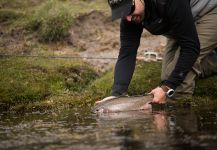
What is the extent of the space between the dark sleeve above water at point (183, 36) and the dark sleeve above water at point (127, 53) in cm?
66

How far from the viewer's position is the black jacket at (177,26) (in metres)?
6.79

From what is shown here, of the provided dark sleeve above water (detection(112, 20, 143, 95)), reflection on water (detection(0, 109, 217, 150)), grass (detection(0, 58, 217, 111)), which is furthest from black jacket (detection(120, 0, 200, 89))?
grass (detection(0, 58, 217, 111))

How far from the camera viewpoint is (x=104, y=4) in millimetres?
13609

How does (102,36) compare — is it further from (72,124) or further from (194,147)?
(194,147)

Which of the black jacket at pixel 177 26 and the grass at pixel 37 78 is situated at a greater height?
the black jacket at pixel 177 26

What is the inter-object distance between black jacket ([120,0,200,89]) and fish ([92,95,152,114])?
1.23 feet


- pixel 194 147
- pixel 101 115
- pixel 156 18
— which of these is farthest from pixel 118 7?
pixel 194 147

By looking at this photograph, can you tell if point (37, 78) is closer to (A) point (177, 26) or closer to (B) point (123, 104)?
(B) point (123, 104)

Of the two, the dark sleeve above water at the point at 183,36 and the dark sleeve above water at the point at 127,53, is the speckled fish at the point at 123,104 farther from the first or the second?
the dark sleeve above water at the point at 183,36

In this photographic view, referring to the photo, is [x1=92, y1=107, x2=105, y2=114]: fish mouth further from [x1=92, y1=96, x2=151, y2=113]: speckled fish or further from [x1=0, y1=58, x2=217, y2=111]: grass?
[x1=0, y1=58, x2=217, y2=111]: grass

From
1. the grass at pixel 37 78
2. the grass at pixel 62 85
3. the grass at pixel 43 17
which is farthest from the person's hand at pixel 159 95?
the grass at pixel 43 17

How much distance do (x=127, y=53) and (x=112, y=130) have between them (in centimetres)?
157

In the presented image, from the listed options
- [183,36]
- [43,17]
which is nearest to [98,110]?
[183,36]

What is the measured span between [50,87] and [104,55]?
2.40 meters
